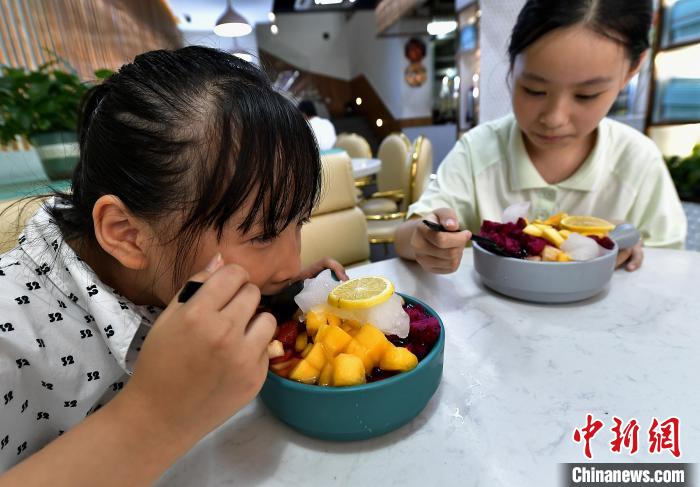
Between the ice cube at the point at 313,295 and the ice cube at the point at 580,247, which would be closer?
the ice cube at the point at 313,295

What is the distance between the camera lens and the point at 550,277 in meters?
0.75

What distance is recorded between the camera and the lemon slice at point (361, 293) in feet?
1.75

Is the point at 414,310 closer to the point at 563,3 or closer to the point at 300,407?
the point at 300,407

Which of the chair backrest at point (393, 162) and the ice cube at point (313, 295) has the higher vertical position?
the ice cube at point (313, 295)

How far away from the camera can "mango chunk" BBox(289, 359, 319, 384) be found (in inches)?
18.5

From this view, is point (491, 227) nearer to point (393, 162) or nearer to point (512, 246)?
point (512, 246)

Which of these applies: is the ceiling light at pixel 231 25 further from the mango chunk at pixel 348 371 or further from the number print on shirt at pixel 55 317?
the mango chunk at pixel 348 371

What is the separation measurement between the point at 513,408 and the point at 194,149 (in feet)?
1.77

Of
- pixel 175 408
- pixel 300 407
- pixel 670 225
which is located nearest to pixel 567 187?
pixel 670 225

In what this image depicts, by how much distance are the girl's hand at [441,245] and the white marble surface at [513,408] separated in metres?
0.13

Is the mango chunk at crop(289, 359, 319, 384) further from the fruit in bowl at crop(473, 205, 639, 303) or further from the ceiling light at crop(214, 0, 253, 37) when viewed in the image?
the ceiling light at crop(214, 0, 253, 37)

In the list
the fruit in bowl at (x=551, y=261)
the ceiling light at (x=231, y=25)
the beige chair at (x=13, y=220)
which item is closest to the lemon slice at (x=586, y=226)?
the fruit in bowl at (x=551, y=261)

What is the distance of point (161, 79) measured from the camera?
0.57 metres

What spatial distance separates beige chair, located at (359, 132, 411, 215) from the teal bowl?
2.53 metres
